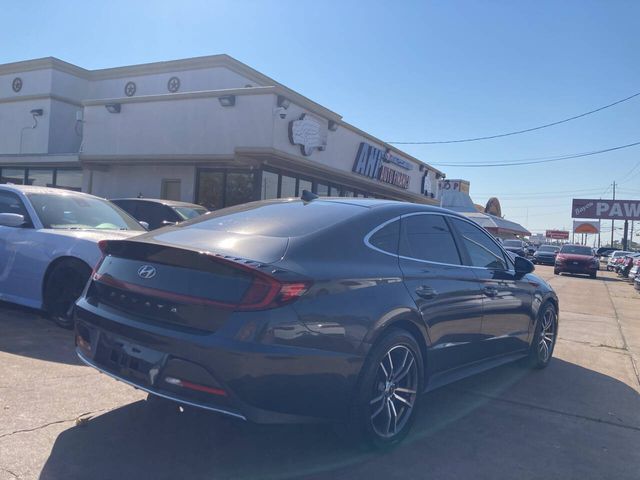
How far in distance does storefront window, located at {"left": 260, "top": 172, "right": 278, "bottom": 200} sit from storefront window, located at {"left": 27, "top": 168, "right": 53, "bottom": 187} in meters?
8.68

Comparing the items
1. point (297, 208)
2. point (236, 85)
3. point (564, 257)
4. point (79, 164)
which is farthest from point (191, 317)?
point (564, 257)

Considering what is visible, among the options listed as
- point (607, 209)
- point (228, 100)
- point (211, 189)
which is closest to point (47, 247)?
point (228, 100)

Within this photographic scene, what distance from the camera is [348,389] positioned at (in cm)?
334

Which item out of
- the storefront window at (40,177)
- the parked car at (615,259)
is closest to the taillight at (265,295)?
the storefront window at (40,177)

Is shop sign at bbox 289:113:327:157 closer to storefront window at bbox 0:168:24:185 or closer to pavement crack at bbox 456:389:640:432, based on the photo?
storefront window at bbox 0:168:24:185

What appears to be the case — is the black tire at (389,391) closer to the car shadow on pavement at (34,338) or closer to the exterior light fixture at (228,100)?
the car shadow on pavement at (34,338)

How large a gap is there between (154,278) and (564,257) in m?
27.1

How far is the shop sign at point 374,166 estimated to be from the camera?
21.0 meters

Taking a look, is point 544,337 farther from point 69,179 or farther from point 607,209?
point 607,209

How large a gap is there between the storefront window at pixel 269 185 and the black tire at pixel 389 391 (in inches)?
546

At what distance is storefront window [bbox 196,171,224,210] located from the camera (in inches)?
698

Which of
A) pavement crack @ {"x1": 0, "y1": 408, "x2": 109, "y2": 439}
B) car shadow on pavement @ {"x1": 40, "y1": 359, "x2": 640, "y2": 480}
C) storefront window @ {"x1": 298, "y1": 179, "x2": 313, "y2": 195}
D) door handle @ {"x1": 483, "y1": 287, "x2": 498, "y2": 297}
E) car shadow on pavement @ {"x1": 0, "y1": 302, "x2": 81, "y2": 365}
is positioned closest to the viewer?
car shadow on pavement @ {"x1": 40, "y1": 359, "x2": 640, "y2": 480}

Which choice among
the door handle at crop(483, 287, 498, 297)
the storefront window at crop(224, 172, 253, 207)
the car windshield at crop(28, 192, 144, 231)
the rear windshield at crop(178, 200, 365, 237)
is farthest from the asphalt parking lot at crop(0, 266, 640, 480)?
the storefront window at crop(224, 172, 253, 207)

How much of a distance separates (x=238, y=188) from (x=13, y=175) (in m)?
10.3
